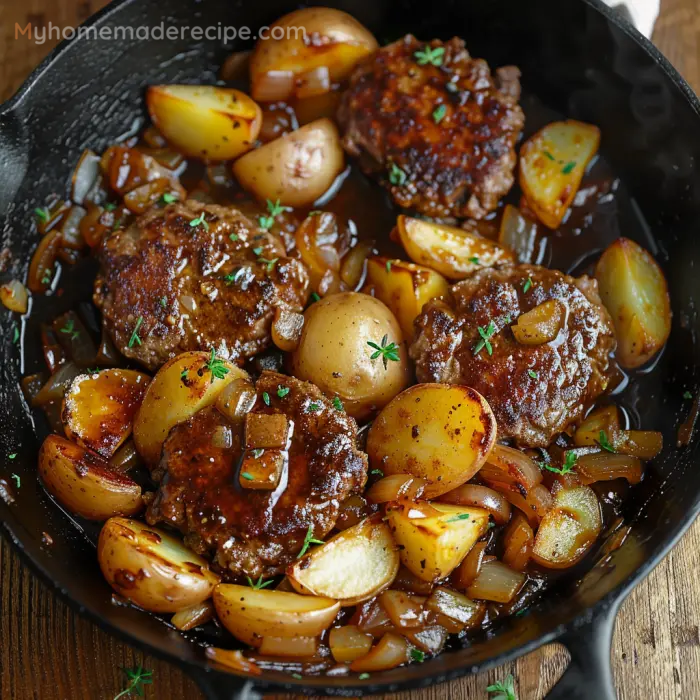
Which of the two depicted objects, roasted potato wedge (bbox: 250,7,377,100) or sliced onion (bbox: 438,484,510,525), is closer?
sliced onion (bbox: 438,484,510,525)

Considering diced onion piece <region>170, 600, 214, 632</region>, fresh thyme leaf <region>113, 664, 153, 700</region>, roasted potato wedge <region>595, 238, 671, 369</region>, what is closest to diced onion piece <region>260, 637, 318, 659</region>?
diced onion piece <region>170, 600, 214, 632</region>

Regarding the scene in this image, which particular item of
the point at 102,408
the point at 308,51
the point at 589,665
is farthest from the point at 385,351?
the point at 308,51

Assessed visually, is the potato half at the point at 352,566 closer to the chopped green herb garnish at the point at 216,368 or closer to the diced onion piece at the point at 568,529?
the diced onion piece at the point at 568,529

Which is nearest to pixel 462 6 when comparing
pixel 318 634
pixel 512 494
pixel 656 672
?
pixel 512 494

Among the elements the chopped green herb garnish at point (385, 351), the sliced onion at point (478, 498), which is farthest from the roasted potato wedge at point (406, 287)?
the sliced onion at point (478, 498)

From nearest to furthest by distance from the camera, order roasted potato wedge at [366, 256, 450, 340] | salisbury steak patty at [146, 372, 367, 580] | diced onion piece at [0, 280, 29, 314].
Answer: salisbury steak patty at [146, 372, 367, 580]
roasted potato wedge at [366, 256, 450, 340]
diced onion piece at [0, 280, 29, 314]

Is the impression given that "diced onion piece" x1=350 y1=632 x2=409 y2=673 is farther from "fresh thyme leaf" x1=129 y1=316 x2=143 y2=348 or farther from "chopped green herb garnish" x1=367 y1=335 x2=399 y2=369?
"fresh thyme leaf" x1=129 y1=316 x2=143 y2=348

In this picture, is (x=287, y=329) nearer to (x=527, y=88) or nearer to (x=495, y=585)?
(x=495, y=585)
